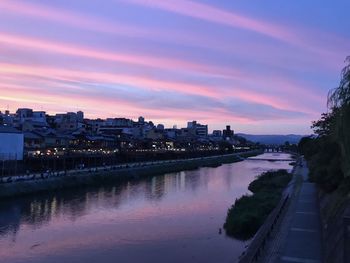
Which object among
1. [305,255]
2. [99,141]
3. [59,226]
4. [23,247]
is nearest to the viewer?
[305,255]

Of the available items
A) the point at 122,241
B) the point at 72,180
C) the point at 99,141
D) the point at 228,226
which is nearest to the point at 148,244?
the point at 122,241

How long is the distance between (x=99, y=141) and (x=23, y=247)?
72.7 metres

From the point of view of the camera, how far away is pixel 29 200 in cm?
3719

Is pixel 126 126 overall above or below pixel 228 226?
above

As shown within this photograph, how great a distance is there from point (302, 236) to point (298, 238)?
42 centimetres

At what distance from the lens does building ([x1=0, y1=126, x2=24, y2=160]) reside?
51.4 meters

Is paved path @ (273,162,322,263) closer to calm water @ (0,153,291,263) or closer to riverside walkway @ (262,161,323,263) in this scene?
riverside walkway @ (262,161,323,263)

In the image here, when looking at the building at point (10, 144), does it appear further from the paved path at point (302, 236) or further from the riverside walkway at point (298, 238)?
the riverside walkway at point (298, 238)

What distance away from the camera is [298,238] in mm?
17094

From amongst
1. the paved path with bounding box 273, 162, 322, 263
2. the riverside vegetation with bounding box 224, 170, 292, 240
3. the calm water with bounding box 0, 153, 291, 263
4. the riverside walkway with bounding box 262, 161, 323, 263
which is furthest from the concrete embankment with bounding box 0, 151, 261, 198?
the riverside walkway with bounding box 262, 161, 323, 263

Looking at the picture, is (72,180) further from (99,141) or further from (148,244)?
(99,141)

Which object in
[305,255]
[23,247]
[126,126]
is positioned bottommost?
[23,247]

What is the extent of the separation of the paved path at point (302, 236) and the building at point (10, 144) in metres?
35.9

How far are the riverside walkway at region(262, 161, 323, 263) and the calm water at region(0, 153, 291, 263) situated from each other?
2837 mm
